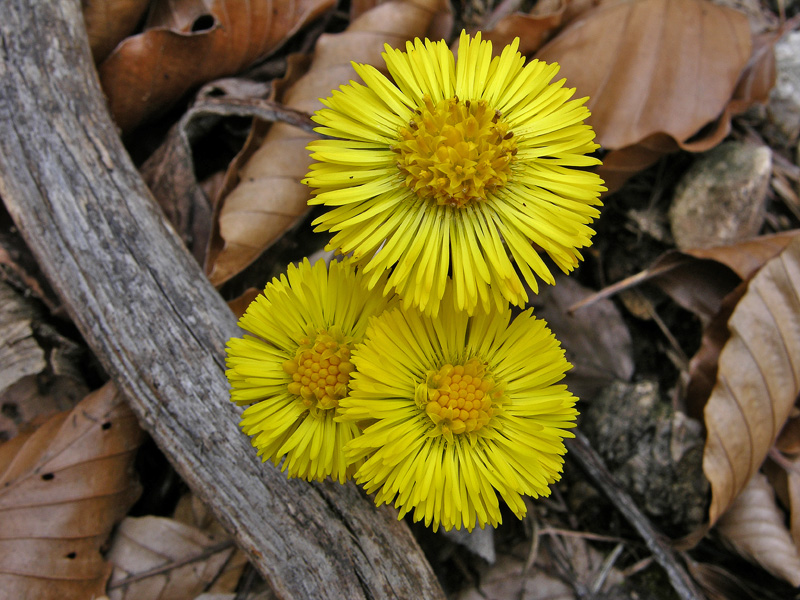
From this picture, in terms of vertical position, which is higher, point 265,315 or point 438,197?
point 438,197

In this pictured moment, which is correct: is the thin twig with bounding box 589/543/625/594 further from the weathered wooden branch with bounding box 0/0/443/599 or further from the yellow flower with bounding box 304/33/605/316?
the yellow flower with bounding box 304/33/605/316

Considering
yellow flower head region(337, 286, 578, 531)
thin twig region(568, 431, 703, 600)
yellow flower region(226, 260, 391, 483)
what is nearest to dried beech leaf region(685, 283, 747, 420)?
thin twig region(568, 431, 703, 600)

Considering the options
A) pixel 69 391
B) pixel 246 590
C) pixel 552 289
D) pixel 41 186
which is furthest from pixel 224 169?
pixel 246 590

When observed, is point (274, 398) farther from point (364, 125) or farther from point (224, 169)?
point (224, 169)

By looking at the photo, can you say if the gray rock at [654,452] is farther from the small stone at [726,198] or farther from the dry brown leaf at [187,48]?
the dry brown leaf at [187,48]

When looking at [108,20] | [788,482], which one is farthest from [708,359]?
[108,20]

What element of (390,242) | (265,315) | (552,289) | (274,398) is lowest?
(552,289)

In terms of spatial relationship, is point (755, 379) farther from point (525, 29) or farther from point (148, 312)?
point (148, 312)
